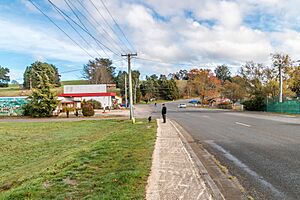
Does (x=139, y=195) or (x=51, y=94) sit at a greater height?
(x=51, y=94)

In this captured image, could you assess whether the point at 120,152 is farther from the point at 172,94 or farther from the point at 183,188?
the point at 172,94

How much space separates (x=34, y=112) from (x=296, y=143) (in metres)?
35.2

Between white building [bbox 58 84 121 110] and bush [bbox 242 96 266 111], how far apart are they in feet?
106

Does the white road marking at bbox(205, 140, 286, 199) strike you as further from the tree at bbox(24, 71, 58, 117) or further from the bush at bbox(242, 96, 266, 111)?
the bush at bbox(242, 96, 266, 111)

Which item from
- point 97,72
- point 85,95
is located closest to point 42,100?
point 85,95

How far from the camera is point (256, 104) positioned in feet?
151

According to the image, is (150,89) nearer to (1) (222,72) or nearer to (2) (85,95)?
(1) (222,72)

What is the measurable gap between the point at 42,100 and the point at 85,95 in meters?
28.7

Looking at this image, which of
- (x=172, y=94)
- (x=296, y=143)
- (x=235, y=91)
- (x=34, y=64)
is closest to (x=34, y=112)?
(x=296, y=143)

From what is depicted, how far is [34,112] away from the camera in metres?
38.3

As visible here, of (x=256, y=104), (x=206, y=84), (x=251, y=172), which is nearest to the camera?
(x=251, y=172)

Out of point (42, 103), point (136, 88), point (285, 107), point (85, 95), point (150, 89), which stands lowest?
point (285, 107)

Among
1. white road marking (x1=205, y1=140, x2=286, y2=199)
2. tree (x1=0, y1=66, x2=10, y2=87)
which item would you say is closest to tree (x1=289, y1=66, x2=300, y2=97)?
white road marking (x1=205, y1=140, x2=286, y2=199)

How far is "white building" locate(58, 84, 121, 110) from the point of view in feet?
191
